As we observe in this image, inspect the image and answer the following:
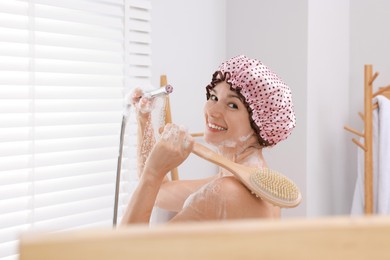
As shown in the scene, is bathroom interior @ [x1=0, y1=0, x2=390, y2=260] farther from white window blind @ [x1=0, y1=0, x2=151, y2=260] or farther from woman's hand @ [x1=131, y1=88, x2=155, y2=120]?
woman's hand @ [x1=131, y1=88, x2=155, y2=120]

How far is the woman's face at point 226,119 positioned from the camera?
1.29 metres

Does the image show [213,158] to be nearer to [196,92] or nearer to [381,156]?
[196,92]

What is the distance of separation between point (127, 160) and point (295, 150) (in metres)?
0.75

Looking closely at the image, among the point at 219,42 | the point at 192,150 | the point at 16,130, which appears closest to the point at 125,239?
the point at 192,150

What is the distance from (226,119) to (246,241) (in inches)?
39.5

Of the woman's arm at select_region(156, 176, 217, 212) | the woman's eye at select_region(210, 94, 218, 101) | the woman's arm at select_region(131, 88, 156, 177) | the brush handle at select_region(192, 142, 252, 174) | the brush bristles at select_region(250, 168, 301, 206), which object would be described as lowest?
the woman's arm at select_region(156, 176, 217, 212)

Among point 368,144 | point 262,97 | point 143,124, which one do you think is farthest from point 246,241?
point 368,144

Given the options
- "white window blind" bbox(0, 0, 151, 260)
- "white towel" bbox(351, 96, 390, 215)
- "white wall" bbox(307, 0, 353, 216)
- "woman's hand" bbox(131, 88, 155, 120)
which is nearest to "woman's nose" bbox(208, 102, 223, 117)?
"woman's hand" bbox(131, 88, 155, 120)

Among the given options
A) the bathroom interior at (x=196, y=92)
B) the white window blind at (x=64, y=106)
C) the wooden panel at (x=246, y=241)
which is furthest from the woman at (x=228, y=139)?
the wooden panel at (x=246, y=241)

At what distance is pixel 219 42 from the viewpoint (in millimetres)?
2398

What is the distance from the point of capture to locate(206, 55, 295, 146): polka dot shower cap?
1.26 m

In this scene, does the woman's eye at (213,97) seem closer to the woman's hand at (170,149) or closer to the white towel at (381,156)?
the woman's hand at (170,149)

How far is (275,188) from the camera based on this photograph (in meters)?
1.11

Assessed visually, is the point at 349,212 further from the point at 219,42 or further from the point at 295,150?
the point at 219,42
